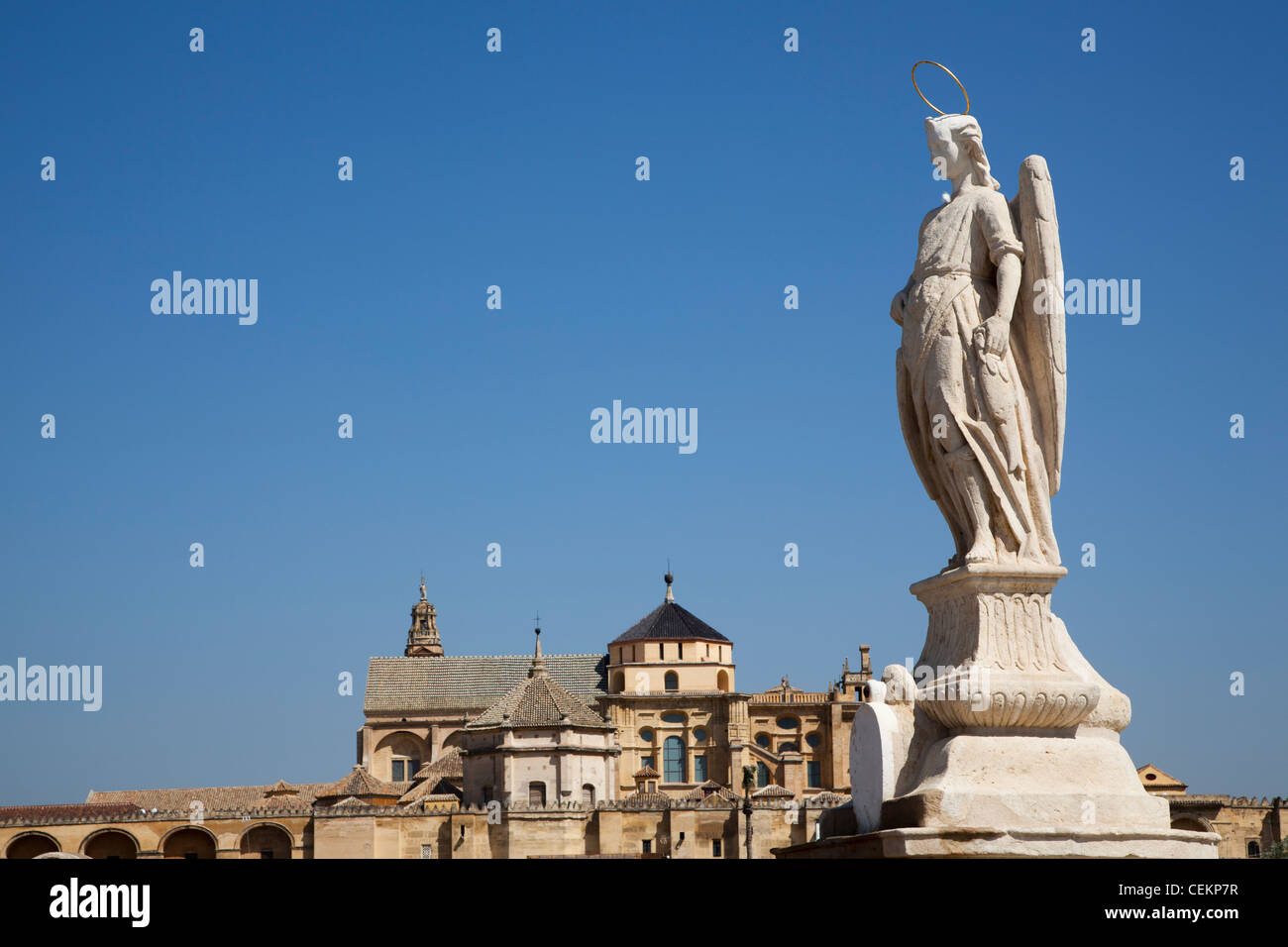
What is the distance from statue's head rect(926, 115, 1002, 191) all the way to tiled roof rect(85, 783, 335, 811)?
71.7 meters

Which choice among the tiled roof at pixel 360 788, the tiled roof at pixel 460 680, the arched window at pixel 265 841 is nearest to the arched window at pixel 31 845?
the arched window at pixel 265 841

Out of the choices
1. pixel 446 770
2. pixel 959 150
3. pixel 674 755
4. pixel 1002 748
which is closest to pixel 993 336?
pixel 959 150

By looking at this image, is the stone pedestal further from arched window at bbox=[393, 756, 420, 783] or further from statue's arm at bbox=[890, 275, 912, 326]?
arched window at bbox=[393, 756, 420, 783]

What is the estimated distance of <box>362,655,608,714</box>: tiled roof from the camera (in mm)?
86812

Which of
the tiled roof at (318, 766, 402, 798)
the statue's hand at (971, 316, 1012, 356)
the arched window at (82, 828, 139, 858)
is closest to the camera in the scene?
the statue's hand at (971, 316, 1012, 356)

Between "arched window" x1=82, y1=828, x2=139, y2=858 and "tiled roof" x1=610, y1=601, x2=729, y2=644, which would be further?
"tiled roof" x1=610, y1=601, x2=729, y2=644

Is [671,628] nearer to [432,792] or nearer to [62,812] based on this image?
[432,792]

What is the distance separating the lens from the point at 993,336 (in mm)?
8289

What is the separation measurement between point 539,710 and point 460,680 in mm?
24375

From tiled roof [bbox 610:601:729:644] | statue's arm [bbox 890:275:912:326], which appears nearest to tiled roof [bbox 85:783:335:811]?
tiled roof [bbox 610:601:729:644]

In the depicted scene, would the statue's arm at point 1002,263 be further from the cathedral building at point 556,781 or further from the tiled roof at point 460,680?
the tiled roof at point 460,680
